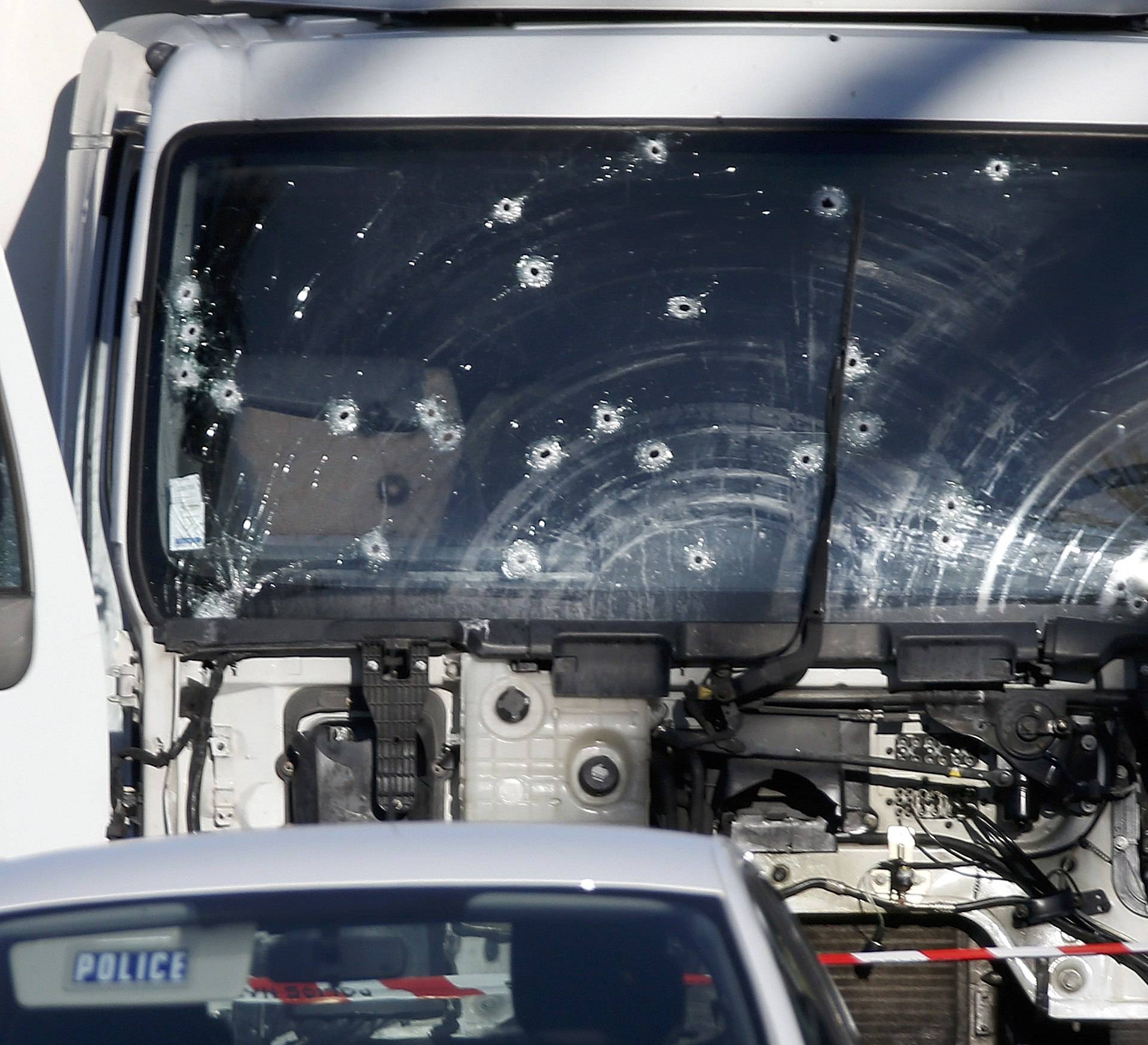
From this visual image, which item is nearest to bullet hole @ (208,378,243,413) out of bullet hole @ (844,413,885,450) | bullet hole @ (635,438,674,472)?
bullet hole @ (635,438,674,472)

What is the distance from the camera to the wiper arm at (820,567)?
3.74m

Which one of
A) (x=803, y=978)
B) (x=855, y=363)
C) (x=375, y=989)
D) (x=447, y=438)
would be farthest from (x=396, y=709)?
(x=803, y=978)

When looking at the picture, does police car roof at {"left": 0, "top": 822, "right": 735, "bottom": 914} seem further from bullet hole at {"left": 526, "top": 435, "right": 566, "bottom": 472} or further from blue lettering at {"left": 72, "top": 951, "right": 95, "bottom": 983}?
bullet hole at {"left": 526, "top": 435, "right": 566, "bottom": 472}

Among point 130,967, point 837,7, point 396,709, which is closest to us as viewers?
point 130,967

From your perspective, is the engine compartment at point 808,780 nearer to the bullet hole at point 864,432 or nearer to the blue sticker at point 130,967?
the bullet hole at point 864,432

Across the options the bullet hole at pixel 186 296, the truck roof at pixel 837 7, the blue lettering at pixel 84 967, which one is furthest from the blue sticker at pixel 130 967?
the truck roof at pixel 837 7

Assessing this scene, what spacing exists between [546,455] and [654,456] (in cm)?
23

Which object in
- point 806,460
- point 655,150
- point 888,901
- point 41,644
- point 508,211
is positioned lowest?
point 888,901

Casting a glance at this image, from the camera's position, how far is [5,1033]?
7.36ft

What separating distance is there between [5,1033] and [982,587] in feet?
7.63

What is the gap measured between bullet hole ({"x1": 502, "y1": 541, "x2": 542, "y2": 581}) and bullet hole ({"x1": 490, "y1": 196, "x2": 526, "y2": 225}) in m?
0.71

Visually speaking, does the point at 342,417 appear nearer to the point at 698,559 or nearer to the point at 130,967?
the point at 698,559

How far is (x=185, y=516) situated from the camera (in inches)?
156

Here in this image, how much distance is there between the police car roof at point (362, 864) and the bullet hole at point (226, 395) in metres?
1.62
